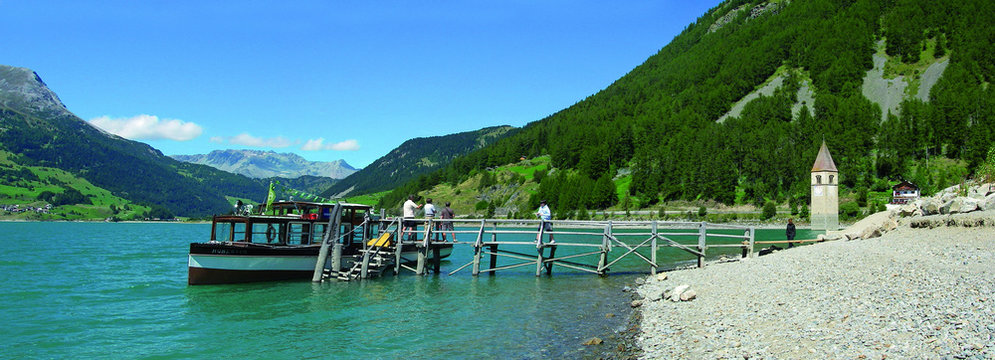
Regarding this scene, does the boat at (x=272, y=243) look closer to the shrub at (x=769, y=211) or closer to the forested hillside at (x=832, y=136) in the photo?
the shrub at (x=769, y=211)

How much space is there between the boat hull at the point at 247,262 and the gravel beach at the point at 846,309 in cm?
1861

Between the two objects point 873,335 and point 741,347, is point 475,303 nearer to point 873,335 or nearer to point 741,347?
point 741,347

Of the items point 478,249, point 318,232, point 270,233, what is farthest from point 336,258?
point 478,249

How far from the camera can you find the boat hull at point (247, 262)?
2814cm

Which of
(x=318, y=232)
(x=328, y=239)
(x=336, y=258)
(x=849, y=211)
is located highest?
(x=849, y=211)

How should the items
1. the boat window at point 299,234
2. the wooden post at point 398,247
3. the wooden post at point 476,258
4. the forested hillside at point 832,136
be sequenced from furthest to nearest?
the forested hillside at point 832,136 → the wooden post at point 398,247 → the wooden post at point 476,258 → the boat window at point 299,234

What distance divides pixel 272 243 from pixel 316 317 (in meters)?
10.9

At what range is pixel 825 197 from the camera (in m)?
110

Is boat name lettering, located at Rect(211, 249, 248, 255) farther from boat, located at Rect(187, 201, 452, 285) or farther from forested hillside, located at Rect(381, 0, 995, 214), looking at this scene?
forested hillside, located at Rect(381, 0, 995, 214)

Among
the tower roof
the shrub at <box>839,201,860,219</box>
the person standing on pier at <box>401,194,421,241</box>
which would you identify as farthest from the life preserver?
the shrub at <box>839,201,860,219</box>

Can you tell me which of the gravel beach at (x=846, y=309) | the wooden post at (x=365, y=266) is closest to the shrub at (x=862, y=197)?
the gravel beach at (x=846, y=309)

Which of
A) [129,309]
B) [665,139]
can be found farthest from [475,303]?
[665,139]

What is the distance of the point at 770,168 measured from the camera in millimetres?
139625

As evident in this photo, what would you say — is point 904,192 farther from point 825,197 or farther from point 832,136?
point 832,136
